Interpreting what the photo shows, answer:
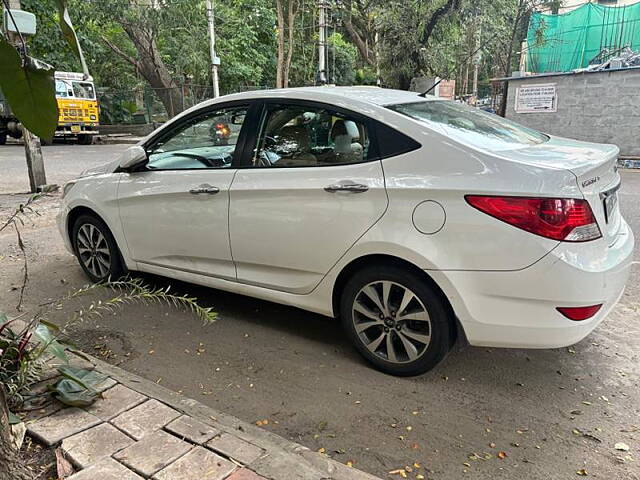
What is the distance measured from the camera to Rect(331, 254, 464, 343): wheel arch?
292 centimetres

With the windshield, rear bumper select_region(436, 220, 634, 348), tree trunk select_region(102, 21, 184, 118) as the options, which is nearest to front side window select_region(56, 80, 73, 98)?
the windshield

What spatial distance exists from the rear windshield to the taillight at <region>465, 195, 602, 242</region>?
41 cm

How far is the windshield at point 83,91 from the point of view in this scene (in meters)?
21.3

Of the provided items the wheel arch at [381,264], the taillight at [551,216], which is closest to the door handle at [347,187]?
the wheel arch at [381,264]

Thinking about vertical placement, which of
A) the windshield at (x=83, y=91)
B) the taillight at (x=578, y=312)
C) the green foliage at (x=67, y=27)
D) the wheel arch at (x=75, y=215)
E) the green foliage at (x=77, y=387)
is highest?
the windshield at (x=83, y=91)

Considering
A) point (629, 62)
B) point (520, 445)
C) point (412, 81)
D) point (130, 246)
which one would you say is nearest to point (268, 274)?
point (130, 246)

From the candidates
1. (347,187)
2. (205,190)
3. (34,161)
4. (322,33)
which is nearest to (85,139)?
(322,33)

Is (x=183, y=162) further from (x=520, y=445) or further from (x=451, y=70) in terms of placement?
(x=451, y=70)

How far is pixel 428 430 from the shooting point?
2.68 meters

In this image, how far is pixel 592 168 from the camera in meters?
2.74

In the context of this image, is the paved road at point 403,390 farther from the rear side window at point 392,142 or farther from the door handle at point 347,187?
the rear side window at point 392,142

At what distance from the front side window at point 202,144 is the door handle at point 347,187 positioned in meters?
0.91

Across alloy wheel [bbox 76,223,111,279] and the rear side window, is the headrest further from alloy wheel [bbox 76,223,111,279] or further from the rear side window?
alloy wheel [bbox 76,223,111,279]

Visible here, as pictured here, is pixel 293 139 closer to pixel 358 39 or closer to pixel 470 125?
pixel 470 125
